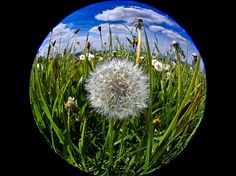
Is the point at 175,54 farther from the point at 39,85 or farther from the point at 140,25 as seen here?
the point at 39,85

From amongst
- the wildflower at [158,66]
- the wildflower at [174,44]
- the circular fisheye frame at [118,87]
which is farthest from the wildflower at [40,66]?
the wildflower at [174,44]

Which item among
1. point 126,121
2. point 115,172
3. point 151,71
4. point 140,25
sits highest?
point 140,25

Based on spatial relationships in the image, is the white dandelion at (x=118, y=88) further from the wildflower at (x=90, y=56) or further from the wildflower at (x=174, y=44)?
the wildflower at (x=174, y=44)

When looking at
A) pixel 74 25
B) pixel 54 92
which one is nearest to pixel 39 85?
pixel 54 92

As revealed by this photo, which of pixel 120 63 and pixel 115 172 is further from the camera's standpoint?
pixel 115 172

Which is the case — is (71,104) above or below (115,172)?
above

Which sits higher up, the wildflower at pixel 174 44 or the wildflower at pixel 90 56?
the wildflower at pixel 174 44

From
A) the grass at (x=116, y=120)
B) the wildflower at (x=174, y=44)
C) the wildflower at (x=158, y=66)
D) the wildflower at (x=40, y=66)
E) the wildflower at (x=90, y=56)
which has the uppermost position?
the wildflower at (x=174, y=44)
